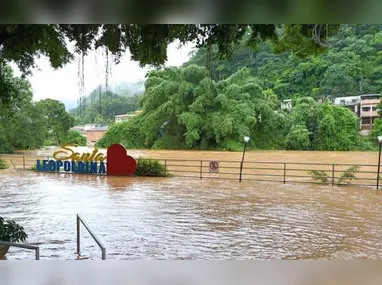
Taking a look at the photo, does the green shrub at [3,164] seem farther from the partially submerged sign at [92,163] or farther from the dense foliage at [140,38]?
the dense foliage at [140,38]

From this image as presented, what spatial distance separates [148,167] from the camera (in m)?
8.05

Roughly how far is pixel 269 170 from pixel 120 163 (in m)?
3.28

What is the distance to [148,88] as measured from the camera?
7184mm

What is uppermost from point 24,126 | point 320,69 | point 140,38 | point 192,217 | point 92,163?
point 320,69

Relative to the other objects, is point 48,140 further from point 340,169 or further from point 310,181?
point 340,169

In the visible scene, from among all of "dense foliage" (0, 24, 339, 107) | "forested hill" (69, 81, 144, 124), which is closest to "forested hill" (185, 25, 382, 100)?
"forested hill" (69, 81, 144, 124)

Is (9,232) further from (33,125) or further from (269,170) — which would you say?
(269,170)

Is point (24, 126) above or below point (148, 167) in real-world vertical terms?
above

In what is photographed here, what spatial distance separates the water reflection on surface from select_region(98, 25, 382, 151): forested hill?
3.16 feet

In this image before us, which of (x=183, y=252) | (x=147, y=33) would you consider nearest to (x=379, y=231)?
(x=183, y=252)

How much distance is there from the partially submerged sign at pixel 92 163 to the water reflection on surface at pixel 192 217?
0.18m

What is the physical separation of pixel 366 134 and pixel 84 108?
5182 millimetres

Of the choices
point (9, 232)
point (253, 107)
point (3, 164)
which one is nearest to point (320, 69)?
point (253, 107)

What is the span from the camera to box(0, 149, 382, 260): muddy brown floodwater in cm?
387
